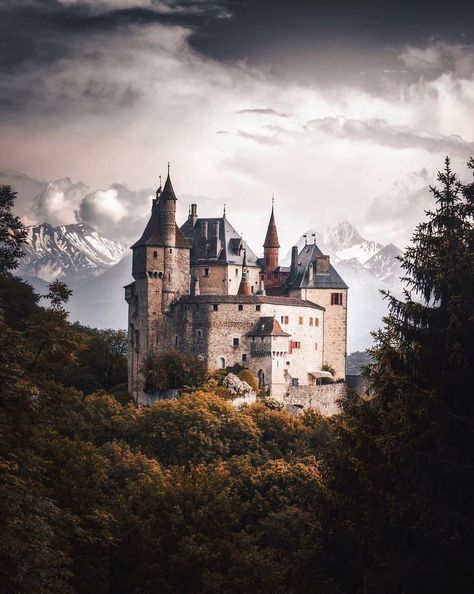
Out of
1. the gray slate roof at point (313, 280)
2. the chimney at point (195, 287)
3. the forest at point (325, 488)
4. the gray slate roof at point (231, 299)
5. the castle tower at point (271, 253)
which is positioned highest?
the castle tower at point (271, 253)

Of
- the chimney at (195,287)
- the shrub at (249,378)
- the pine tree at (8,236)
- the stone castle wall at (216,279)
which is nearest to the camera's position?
the pine tree at (8,236)

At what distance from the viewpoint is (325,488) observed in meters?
36.7

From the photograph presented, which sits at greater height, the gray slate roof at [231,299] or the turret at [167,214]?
the turret at [167,214]

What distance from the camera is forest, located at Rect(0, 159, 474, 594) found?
27016 mm

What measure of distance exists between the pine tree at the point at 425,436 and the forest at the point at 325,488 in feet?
0.14

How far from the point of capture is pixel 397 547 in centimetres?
2855

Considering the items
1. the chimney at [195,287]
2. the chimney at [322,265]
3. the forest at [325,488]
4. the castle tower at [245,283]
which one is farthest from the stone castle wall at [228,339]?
the forest at [325,488]

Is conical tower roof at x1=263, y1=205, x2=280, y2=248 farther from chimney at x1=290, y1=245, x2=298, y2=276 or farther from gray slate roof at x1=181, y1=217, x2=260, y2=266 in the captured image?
gray slate roof at x1=181, y1=217, x2=260, y2=266

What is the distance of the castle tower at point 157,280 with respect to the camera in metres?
81.5

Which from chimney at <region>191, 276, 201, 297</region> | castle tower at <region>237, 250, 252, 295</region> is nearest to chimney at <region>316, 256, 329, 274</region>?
castle tower at <region>237, 250, 252, 295</region>

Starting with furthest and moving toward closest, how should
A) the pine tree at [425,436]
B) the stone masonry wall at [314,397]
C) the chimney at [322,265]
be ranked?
the chimney at [322,265], the stone masonry wall at [314,397], the pine tree at [425,436]

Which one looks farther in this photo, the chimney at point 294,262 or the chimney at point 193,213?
the chimney at point 294,262

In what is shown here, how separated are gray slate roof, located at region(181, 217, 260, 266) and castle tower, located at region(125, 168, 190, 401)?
4.71 metres

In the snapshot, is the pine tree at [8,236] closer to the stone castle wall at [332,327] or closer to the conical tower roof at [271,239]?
the stone castle wall at [332,327]
